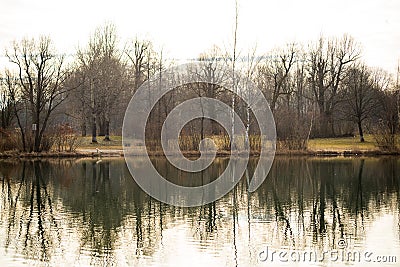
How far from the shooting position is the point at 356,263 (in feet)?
30.2

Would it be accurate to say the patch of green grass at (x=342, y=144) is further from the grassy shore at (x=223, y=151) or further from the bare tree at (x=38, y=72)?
the bare tree at (x=38, y=72)

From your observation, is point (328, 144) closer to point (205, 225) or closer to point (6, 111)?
point (6, 111)

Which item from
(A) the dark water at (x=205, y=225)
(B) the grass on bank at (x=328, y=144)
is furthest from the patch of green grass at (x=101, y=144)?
(A) the dark water at (x=205, y=225)

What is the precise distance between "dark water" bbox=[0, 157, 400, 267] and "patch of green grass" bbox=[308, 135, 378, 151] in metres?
16.6

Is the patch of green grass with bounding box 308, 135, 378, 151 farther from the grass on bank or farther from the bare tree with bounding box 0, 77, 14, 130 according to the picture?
the bare tree with bounding box 0, 77, 14, 130

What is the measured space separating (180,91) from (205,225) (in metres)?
26.6

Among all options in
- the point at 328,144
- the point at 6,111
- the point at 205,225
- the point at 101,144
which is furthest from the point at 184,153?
the point at 205,225

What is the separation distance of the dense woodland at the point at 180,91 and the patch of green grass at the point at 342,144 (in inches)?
47.3

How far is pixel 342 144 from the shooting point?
42.9m

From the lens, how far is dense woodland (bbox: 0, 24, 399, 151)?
116 feet

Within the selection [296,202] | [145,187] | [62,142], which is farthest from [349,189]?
[62,142]

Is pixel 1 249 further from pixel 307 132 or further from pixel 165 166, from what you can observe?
pixel 307 132

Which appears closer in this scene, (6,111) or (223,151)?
(223,151)

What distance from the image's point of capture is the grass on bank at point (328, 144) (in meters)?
38.3
